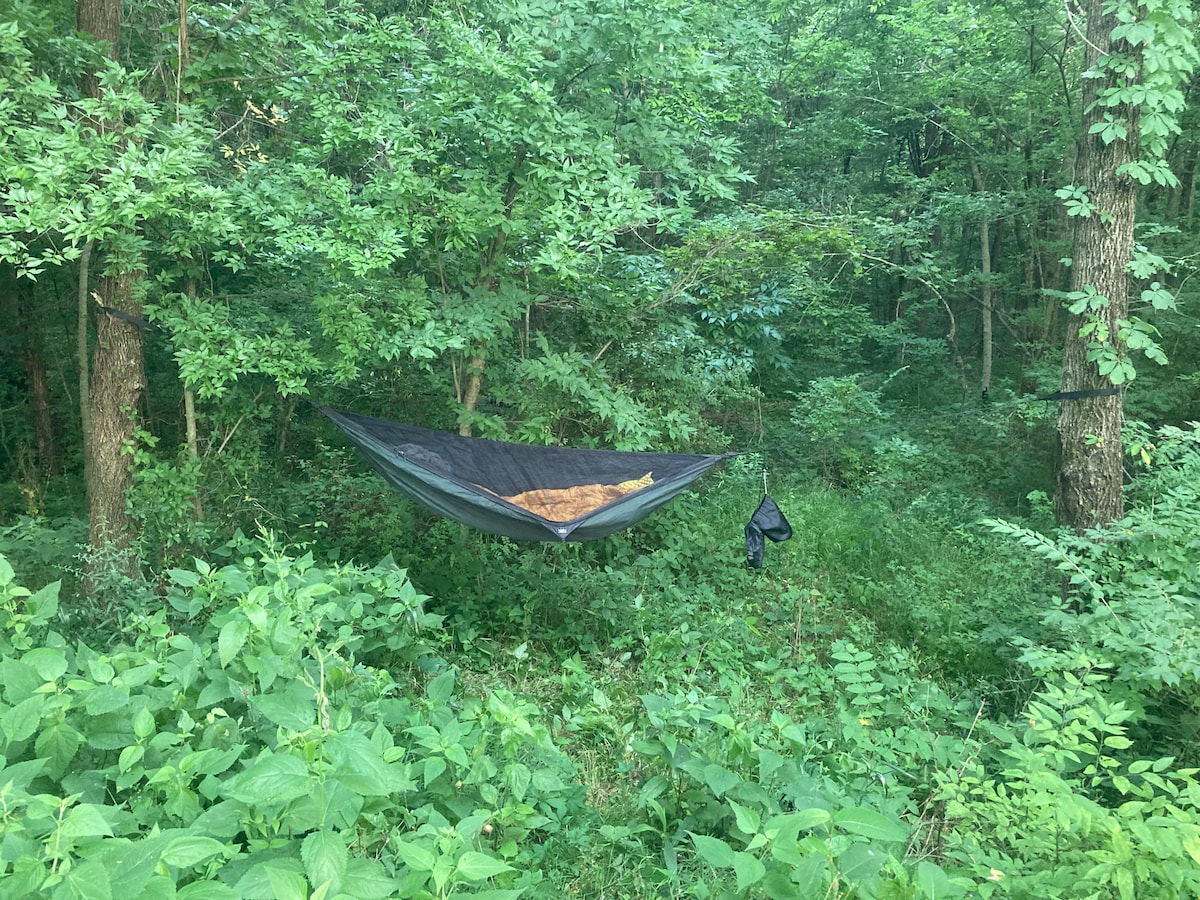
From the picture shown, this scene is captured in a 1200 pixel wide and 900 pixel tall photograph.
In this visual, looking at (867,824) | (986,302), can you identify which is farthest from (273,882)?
(986,302)

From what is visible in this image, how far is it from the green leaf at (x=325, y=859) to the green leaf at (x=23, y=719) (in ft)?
1.89

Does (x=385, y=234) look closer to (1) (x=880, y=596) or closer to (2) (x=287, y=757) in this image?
(2) (x=287, y=757)

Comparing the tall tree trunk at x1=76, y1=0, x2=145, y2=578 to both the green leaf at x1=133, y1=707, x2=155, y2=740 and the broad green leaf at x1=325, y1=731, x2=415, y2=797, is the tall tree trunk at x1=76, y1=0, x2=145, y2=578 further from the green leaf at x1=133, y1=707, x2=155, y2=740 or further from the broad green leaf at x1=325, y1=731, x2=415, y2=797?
the broad green leaf at x1=325, y1=731, x2=415, y2=797

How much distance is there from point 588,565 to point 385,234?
6.77ft

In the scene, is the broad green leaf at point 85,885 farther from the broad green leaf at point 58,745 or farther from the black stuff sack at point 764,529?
the black stuff sack at point 764,529

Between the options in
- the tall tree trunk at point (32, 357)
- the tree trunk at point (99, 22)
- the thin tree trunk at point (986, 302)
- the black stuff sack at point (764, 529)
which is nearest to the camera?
the tree trunk at point (99, 22)

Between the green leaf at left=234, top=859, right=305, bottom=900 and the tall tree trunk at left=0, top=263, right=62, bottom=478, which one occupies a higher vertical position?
the tall tree trunk at left=0, top=263, right=62, bottom=478

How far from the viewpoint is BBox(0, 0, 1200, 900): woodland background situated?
140cm

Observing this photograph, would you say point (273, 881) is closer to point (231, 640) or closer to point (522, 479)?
point (231, 640)

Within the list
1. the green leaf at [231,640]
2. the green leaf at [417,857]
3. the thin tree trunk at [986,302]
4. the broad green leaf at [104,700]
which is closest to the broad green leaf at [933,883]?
the green leaf at [417,857]

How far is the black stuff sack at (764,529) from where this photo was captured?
356 centimetres

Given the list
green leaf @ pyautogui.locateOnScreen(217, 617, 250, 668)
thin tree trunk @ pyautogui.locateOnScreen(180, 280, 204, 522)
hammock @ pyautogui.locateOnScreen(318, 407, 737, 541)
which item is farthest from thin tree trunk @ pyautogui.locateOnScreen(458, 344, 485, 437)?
green leaf @ pyautogui.locateOnScreen(217, 617, 250, 668)

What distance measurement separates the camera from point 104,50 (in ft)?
9.66

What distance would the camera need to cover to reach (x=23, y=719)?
50.0 inches
